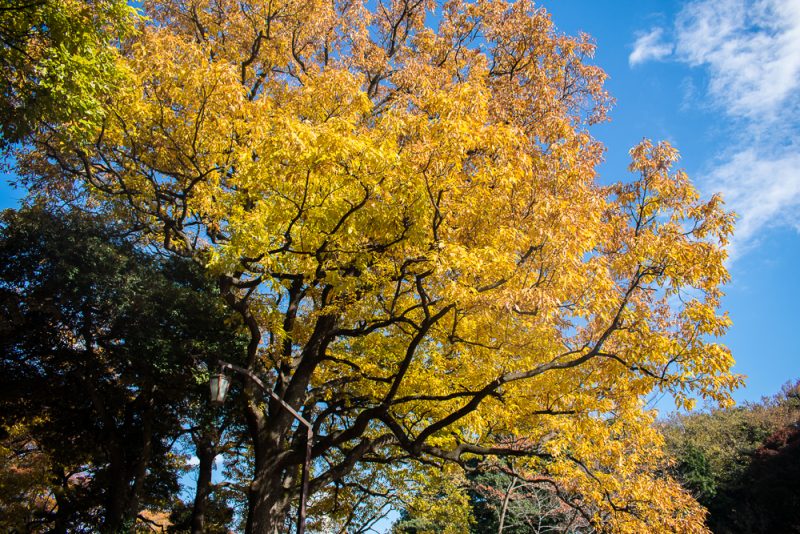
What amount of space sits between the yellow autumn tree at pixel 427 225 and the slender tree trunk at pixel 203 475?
499 cm

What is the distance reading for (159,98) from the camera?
28.0ft

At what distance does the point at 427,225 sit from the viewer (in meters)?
7.46

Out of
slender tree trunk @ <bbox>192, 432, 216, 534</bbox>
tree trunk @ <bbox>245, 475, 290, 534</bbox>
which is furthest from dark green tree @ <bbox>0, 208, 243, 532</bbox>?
tree trunk @ <bbox>245, 475, 290, 534</bbox>

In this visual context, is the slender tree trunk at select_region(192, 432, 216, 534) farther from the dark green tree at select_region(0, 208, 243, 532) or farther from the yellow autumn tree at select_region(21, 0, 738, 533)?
the yellow autumn tree at select_region(21, 0, 738, 533)

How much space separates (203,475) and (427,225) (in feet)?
→ 41.0

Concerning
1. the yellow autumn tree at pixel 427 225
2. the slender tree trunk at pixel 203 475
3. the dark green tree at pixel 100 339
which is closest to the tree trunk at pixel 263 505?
the yellow autumn tree at pixel 427 225

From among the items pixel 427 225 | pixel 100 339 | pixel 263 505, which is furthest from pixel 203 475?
pixel 427 225

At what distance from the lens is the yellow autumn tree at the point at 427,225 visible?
6984 millimetres

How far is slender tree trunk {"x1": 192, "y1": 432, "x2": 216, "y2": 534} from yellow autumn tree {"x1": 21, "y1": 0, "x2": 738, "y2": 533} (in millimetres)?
4990

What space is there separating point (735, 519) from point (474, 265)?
79.5ft

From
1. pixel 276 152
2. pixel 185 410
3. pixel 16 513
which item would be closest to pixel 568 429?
pixel 276 152

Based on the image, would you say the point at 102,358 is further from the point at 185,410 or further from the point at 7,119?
the point at 7,119

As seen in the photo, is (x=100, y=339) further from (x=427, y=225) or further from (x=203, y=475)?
(x=427, y=225)

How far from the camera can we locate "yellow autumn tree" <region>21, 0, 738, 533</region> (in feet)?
22.9
